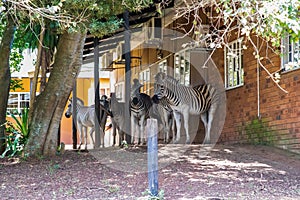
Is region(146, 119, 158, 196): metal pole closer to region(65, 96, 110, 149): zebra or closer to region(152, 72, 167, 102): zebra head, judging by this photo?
region(152, 72, 167, 102): zebra head

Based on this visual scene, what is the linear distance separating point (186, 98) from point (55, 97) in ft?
16.4

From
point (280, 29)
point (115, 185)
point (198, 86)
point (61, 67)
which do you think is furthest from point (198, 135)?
point (280, 29)

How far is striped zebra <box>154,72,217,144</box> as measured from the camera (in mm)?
14305

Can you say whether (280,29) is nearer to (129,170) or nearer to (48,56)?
(129,170)

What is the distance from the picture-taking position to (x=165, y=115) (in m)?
15.5

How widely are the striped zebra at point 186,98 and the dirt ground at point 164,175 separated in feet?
9.98

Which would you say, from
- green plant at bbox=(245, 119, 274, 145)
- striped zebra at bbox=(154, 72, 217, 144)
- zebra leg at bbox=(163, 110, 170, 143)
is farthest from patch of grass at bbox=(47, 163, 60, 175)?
zebra leg at bbox=(163, 110, 170, 143)

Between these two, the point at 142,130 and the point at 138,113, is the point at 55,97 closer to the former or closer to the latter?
the point at 142,130

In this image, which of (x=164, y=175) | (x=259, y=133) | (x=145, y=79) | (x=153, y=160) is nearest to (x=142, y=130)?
(x=259, y=133)

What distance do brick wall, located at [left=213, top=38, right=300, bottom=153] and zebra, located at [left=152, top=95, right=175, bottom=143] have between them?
1.78m

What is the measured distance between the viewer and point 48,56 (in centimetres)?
1487

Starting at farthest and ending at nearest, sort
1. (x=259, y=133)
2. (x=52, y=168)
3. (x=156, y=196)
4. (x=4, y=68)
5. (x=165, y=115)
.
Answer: (x=165, y=115), (x=259, y=133), (x=4, y=68), (x=52, y=168), (x=156, y=196)

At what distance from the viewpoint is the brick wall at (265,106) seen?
1097 cm

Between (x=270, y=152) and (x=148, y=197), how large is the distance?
4703 millimetres
